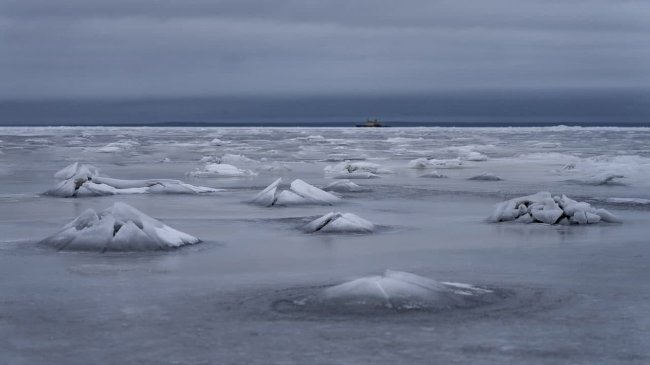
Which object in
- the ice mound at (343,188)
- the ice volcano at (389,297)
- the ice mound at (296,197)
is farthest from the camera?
the ice mound at (343,188)

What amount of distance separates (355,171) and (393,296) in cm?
1352

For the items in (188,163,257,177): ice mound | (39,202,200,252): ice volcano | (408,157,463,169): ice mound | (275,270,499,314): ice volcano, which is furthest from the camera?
(408,157,463,169): ice mound

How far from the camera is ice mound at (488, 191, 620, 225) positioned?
9.99 m

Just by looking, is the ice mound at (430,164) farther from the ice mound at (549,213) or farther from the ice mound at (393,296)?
the ice mound at (393,296)

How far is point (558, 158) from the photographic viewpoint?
2592 cm

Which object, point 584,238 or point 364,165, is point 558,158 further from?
point 584,238

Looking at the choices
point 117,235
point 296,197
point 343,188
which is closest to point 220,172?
point 343,188

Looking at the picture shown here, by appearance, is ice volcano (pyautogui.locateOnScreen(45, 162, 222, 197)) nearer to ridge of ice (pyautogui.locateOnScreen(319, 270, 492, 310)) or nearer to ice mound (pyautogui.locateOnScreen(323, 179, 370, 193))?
ice mound (pyautogui.locateOnScreen(323, 179, 370, 193))

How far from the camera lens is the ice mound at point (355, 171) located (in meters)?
18.2

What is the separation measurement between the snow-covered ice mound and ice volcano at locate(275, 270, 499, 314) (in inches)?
129

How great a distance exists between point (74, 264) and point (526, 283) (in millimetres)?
3315

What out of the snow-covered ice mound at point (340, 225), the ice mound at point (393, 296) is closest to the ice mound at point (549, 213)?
the snow-covered ice mound at point (340, 225)

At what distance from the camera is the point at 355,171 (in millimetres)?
19062

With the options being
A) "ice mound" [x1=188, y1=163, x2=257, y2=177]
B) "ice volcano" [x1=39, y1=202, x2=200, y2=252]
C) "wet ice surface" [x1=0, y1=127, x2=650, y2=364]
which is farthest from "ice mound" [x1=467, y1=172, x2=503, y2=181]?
"ice volcano" [x1=39, y1=202, x2=200, y2=252]
